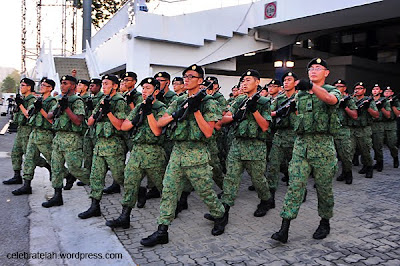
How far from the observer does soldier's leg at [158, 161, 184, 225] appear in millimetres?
3750

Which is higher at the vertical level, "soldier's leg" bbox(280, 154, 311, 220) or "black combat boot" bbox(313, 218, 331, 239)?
"soldier's leg" bbox(280, 154, 311, 220)

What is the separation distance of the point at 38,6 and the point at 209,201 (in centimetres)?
3116

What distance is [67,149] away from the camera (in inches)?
198

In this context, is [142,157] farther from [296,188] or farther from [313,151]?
[313,151]

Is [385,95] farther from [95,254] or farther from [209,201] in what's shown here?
[95,254]

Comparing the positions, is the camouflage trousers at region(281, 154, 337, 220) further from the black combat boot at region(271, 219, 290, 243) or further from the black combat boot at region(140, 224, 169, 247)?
the black combat boot at region(140, 224, 169, 247)

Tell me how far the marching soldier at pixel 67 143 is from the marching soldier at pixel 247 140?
2.12 meters

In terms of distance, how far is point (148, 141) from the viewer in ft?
13.8

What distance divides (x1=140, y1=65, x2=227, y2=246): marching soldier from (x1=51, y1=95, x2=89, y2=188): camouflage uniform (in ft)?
6.07

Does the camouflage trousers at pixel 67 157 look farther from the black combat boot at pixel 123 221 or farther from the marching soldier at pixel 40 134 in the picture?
the black combat boot at pixel 123 221

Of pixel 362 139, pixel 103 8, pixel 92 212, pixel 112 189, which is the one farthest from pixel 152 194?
pixel 103 8

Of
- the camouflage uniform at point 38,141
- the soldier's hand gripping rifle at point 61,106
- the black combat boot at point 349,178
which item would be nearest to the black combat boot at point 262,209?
the black combat boot at point 349,178

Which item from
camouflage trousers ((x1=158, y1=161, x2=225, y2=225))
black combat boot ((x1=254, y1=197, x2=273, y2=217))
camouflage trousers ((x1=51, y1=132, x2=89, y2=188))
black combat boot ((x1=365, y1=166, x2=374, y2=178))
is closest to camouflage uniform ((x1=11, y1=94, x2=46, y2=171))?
camouflage trousers ((x1=51, y1=132, x2=89, y2=188))

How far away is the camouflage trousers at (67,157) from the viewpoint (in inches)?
197
